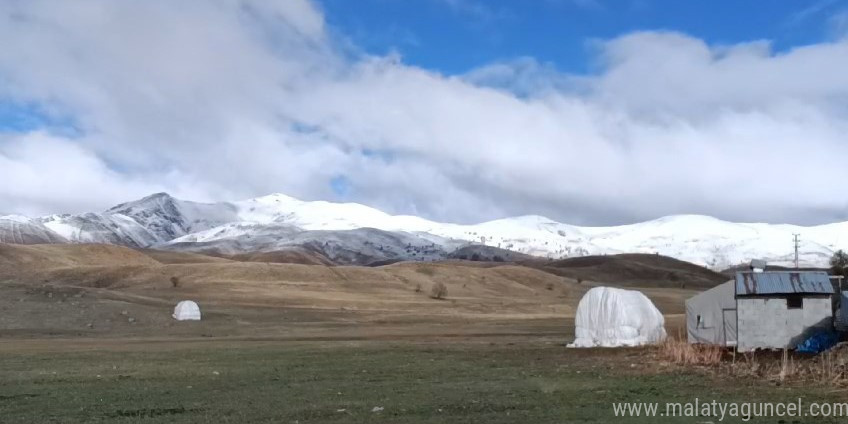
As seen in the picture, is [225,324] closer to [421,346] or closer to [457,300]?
[421,346]

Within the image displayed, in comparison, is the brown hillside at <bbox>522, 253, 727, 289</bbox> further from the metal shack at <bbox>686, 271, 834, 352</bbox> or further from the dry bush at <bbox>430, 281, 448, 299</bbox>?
the metal shack at <bbox>686, 271, 834, 352</bbox>

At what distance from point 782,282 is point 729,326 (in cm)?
339

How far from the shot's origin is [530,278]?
14212 centimetres

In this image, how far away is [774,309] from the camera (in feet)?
141

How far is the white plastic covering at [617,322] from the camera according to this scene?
44531 millimetres

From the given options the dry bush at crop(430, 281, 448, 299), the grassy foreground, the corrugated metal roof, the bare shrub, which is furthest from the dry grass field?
the bare shrub

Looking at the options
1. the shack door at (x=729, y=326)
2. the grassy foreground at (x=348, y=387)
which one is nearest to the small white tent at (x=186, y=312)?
the grassy foreground at (x=348, y=387)

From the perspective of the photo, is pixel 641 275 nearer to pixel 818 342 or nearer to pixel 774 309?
pixel 774 309

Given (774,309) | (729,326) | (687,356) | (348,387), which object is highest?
(774,309)

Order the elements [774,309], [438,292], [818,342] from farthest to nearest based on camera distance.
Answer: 1. [438,292]
2. [774,309]
3. [818,342]

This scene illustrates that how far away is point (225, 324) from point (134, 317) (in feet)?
21.0

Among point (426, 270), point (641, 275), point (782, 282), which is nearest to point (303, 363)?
point (782, 282)

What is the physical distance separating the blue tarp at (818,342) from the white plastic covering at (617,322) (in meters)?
6.82

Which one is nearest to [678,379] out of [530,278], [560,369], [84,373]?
[560,369]
